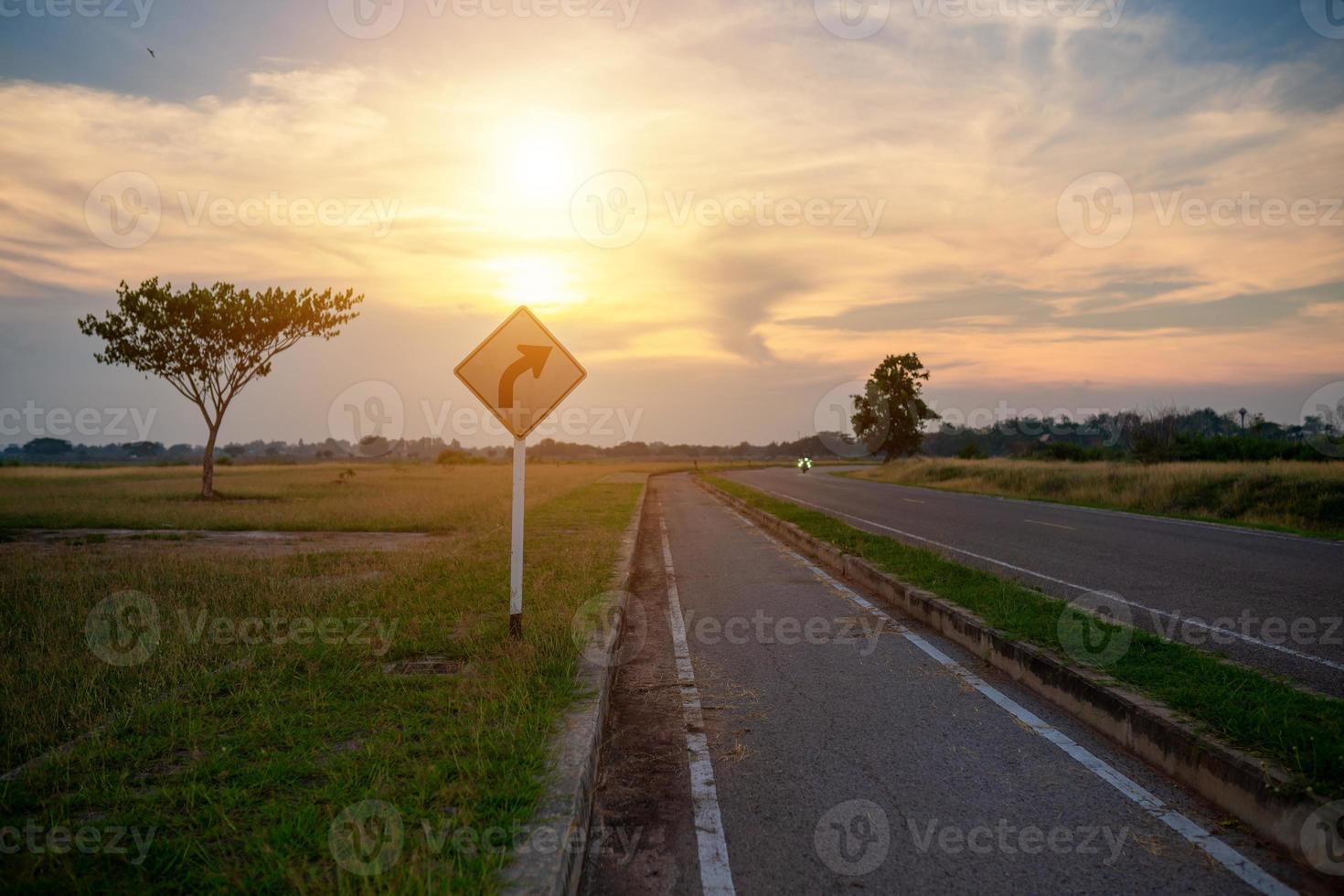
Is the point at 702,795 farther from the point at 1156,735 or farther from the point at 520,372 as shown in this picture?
the point at 520,372

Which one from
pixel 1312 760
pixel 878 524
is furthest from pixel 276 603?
pixel 878 524

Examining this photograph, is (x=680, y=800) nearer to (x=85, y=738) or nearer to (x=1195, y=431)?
(x=85, y=738)

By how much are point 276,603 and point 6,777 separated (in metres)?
4.76

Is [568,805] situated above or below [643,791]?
above

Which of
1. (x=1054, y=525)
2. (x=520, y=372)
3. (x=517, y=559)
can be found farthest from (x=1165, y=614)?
(x=1054, y=525)

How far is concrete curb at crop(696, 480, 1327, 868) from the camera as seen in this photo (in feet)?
12.0

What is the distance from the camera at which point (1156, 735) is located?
4.61m

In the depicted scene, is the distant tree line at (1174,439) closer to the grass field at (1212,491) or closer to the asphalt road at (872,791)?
the grass field at (1212,491)

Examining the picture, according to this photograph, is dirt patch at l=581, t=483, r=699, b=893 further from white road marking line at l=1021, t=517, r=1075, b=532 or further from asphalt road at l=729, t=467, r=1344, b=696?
white road marking line at l=1021, t=517, r=1075, b=532

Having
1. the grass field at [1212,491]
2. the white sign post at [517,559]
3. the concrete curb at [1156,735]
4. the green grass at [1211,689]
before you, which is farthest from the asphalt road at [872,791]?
the grass field at [1212,491]

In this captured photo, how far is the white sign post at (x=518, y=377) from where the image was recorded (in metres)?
7.23

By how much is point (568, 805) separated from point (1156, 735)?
134 inches

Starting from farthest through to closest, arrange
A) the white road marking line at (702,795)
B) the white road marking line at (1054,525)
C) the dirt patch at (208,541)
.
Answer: the white road marking line at (1054,525) → the dirt patch at (208,541) → the white road marking line at (702,795)

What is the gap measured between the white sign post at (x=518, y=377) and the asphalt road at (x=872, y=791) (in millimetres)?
2077
